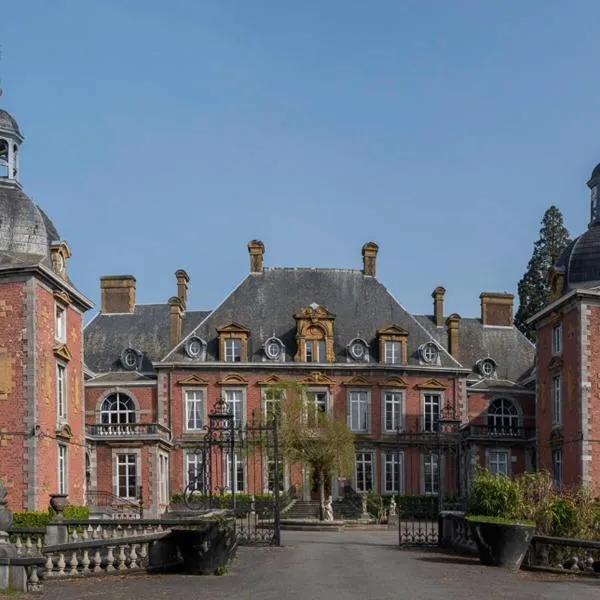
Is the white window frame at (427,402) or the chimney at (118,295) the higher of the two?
the chimney at (118,295)

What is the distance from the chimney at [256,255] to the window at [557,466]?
17747 mm

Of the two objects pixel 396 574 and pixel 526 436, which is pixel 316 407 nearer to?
A: pixel 526 436

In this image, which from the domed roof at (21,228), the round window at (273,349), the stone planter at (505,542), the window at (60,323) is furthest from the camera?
the round window at (273,349)

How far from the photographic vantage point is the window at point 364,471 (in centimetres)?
4878

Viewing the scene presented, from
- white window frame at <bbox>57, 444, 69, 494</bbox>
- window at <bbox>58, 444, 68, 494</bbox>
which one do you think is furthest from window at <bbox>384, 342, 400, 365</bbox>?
window at <bbox>58, 444, 68, 494</bbox>

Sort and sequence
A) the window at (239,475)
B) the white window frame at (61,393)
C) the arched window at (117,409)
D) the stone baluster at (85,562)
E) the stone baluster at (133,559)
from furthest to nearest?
the arched window at (117,409) < the window at (239,475) < the white window frame at (61,393) < the stone baluster at (133,559) < the stone baluster at (85,562)

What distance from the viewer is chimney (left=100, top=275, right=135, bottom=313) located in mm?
52250

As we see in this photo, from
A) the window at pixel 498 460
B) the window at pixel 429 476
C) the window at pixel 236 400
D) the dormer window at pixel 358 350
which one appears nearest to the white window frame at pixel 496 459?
the window at pixel 498 460

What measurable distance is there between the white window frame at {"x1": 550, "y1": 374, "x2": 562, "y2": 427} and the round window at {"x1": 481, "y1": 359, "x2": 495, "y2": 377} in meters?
11.8

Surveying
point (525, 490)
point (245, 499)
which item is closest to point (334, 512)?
point (245, 499)

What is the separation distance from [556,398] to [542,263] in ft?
68.2

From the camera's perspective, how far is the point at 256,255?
52.0 metres

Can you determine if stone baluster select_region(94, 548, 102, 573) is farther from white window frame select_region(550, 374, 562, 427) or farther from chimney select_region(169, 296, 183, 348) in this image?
Answer: chimney select_region(169, 296, 183, 348)

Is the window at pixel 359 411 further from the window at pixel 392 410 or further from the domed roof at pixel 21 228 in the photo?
the domed roof at pixel 21 228
